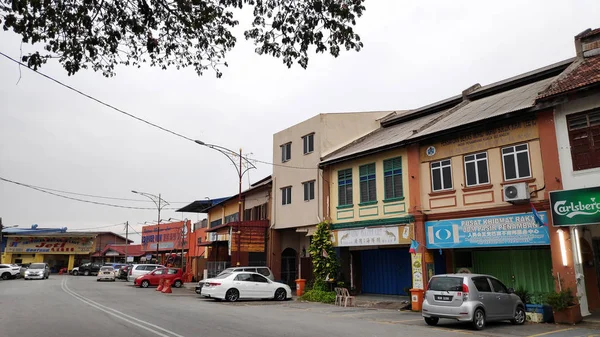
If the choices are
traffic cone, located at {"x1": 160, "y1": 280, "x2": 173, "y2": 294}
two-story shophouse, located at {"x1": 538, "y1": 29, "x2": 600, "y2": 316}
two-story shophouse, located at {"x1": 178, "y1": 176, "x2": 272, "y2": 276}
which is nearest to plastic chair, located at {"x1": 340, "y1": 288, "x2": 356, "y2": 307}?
two-story shophouse, located at {"x1": 178, "y1": 176, "x2": 272, "y2": 276}

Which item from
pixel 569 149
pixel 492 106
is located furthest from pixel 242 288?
pixel 569 149

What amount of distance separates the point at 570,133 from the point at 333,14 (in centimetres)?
979

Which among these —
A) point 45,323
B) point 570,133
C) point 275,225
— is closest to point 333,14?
point 570,133

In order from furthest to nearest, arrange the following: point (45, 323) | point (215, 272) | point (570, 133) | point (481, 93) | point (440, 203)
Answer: point (215, 272), point (481, 93), point (440, 203), point (570, 133), point (45, 323)

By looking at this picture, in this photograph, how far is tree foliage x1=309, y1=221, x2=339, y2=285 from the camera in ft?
74.3

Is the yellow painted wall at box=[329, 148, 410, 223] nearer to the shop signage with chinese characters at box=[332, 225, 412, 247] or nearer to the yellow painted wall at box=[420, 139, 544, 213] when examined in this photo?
the shop signage with chinese characters at box=[332, 225, 412, 247]

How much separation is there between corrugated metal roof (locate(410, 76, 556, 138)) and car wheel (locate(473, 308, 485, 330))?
282 inches

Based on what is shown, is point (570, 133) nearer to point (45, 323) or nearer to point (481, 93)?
point (481, 93)

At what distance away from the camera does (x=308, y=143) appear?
2631cm

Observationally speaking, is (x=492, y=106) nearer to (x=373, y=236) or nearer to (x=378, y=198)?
(x=378, y=198)

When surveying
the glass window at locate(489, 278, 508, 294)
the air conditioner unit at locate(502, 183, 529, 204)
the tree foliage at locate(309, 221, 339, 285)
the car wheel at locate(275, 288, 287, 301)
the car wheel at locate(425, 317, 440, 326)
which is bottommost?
the car wheel at locate(425, 317, 440, 326)

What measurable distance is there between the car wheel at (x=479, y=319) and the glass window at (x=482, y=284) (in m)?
0.63

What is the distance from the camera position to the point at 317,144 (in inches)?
999

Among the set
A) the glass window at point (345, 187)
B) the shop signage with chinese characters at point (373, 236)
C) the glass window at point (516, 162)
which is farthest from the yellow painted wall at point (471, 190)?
the glass window at point (345, 187)
